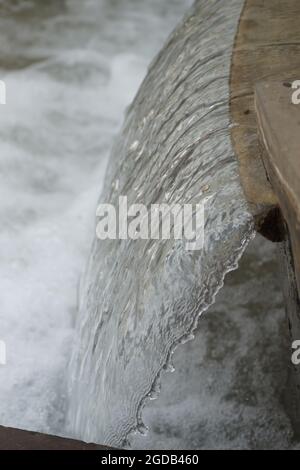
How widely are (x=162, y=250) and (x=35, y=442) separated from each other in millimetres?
577

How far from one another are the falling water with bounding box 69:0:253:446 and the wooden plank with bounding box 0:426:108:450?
1.26ft

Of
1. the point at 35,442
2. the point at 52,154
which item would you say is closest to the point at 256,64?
the point at 35,442

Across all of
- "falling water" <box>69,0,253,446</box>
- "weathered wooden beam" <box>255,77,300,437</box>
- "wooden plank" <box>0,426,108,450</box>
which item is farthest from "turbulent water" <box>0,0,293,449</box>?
"wooden plank" <box>0,426,108,450</box>

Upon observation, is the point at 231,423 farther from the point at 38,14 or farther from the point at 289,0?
the point at 38,14

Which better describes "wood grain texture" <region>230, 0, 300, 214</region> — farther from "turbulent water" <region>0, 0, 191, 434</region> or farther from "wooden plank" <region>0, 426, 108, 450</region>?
"turbulent water" <region>0, 0, 191, 434</region>

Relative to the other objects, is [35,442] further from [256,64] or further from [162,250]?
[256,64]

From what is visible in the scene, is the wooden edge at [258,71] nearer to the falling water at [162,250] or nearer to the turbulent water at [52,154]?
the falling water at [162,250]

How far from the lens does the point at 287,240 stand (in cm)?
154

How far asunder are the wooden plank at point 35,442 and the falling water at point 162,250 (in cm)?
38

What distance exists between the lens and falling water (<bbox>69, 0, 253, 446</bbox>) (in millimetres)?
1667

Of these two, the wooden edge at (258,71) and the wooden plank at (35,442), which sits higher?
the wooden edge at (258,71)

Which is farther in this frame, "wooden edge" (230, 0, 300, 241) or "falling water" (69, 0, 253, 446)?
"falling water" (69, 0, 253, 446)

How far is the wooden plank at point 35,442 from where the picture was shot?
4.50 ft

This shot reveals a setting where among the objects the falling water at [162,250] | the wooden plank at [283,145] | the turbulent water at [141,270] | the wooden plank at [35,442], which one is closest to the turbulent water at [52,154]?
the turbulent water at [141,270]
